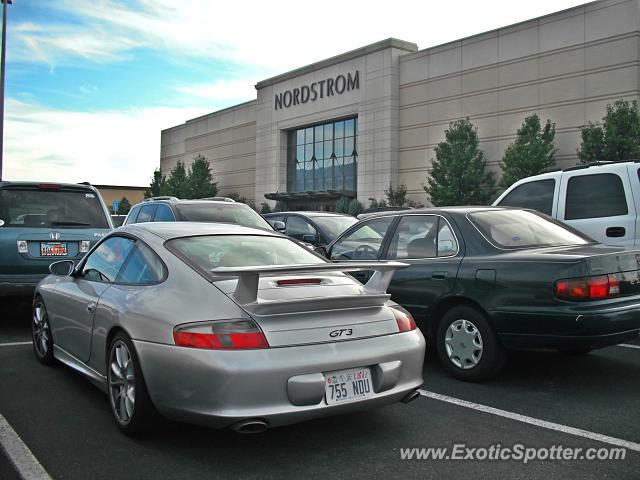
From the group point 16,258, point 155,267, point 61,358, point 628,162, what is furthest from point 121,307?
point 628,162

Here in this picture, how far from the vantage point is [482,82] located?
1433 inches

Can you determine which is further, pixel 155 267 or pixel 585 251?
pixel 585 251

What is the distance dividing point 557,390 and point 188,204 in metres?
7.08

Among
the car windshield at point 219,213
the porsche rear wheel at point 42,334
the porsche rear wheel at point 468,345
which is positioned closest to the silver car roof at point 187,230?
the porsche rear wheel at point 42,334

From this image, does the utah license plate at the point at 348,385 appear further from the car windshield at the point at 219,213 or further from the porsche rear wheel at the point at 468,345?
the car windshield at the point at 219,213

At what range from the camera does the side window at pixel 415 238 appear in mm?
5973

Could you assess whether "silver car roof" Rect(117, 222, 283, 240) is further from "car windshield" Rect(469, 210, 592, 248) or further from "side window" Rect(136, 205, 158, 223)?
"side window" Rect(136, 205, 158, 223)

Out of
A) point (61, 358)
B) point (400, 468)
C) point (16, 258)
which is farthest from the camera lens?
point (16, 258)

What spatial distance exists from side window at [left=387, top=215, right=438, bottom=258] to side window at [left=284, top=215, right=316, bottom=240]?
5215 mm

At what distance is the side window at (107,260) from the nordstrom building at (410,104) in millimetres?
30988

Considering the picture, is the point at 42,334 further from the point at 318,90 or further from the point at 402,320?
the point at 318,90

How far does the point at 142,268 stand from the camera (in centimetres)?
421

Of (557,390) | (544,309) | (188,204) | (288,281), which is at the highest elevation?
(188,204)

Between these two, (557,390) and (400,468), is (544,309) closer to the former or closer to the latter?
(557,390)
